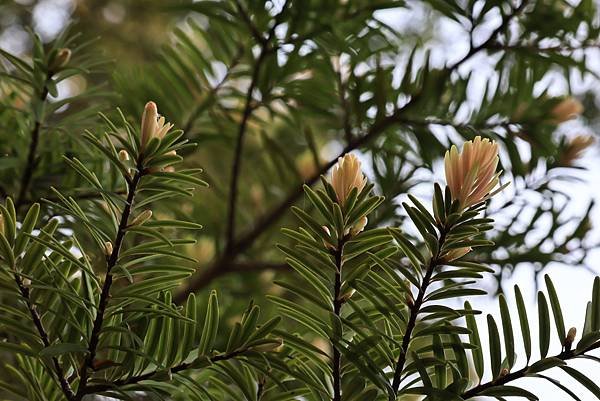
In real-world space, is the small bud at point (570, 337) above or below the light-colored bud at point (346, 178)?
below

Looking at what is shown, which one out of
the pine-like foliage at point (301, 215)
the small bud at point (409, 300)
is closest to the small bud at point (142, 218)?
the pine-like foliage at point (301, 215)

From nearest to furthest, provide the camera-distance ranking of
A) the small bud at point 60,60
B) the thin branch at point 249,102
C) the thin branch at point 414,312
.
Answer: the thin branch at point 414,312 → the small bud at point 60,60 → the thin branch at point 249,102

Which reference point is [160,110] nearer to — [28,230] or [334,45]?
[334,45]

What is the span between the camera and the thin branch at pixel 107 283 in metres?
0.30

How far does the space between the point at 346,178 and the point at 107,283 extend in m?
0.11

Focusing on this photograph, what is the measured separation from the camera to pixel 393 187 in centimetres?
62

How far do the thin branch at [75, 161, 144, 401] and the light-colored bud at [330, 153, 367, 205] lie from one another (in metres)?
0.08

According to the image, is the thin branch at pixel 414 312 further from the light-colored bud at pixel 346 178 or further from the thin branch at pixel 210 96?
the thin branch at pixel 210 96

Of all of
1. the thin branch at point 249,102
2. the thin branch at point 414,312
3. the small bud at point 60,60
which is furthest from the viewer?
the thin branch at point 249,102

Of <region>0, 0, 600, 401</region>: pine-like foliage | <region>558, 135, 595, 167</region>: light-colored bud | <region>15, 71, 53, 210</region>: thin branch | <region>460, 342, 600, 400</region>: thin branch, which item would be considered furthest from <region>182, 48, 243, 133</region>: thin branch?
<region>460, 342, 600, 400</region>: thin branch

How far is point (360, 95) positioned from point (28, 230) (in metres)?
0.35

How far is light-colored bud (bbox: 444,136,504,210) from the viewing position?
297 millimetres

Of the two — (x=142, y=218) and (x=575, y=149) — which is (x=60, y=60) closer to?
(x=142, y=218)

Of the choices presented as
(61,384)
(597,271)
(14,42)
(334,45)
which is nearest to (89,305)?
(61,384)
